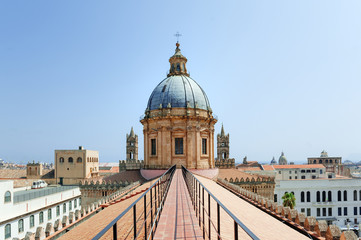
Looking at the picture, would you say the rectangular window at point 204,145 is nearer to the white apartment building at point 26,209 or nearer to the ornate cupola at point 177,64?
the ornate cupola at point 177,64

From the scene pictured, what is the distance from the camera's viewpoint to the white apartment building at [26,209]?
23.2m

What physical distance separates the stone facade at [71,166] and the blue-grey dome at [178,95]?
3377 centimetres

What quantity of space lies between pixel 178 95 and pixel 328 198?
127 feet

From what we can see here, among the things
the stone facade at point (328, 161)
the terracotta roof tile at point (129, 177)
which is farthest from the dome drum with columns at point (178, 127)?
the stone facade at point (328, 161)

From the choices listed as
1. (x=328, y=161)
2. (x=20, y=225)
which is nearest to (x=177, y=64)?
(x=20, y=225)

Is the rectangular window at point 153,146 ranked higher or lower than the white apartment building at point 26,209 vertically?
higher

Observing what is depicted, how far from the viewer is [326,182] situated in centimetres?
4812

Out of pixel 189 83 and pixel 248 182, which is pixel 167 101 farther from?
pixel 248 182

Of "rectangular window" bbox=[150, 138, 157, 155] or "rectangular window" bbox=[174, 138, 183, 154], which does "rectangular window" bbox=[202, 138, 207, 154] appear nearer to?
"rectangular window" bbox=[174, 138, 183, 154]

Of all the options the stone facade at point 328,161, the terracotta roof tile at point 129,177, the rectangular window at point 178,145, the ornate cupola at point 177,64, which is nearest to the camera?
the rectangular window at point 178,145

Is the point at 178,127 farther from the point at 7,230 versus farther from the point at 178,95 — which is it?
the point at 7,230

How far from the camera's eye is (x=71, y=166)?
58719 millimetres

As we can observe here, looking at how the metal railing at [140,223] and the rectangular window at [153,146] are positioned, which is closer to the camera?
the metal railing at [140,223]

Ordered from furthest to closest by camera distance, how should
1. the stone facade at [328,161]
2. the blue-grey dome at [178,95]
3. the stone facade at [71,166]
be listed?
the stone facade at [328,161], the stone facade at [71,166], the blue-grey dome at [178,95]
